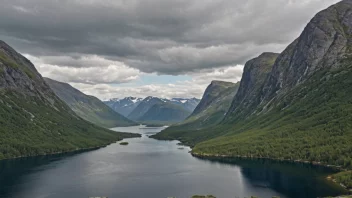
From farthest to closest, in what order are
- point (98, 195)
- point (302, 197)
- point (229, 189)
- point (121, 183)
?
point (121, 183) < point (229, 189) < point (98, 195) < point (302, 197)

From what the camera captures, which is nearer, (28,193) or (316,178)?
(28,193)

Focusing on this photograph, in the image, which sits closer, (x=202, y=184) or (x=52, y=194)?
(x=52, y=194)

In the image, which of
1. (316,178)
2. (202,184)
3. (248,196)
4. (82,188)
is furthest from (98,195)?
(316,178)

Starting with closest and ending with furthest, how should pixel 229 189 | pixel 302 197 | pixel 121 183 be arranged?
pixel 302 197 < pixel 229 189 < pixel 121 183

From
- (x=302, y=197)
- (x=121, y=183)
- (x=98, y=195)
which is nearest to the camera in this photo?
(x=302, y=197)

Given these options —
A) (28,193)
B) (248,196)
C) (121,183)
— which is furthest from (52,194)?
(248,196)

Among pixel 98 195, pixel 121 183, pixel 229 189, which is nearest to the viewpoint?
pixel 98 195

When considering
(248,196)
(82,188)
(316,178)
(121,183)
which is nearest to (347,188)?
(316,178)

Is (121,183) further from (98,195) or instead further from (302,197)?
(302,197)

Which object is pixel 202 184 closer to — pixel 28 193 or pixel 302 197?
pixel 302 197
